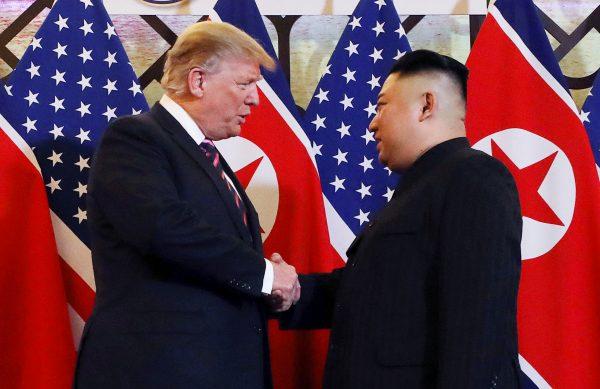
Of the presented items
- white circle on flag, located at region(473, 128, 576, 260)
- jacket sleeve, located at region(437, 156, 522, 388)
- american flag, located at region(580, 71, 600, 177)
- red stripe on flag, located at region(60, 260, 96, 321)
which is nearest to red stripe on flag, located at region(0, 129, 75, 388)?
red stripe on flag, located at region(60, 260, 96, 321)

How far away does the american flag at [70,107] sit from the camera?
235 centimetres

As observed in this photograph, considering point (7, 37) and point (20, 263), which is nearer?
point (20, 263)

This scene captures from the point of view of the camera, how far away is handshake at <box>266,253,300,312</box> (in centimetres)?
180

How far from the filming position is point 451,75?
1.77m

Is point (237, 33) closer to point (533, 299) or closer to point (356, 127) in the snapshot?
point (356, 127)

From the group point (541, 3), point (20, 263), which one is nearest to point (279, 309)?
point (20, 263)

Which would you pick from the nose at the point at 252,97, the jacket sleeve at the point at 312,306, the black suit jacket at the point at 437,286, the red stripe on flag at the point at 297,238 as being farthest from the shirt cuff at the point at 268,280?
the red stripe on flag at the point at 297,238

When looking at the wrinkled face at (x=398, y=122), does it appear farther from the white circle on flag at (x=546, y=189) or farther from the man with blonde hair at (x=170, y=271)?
the white circle on flag at (x=546, y=189)

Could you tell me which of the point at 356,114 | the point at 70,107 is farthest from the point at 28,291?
the point at 356,114

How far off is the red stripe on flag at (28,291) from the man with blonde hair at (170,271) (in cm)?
54

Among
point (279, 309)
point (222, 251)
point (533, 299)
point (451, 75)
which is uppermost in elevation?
point (451, 75)

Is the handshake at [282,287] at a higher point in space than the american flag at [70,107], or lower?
lower

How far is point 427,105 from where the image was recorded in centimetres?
177

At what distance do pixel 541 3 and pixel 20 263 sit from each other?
1.87 m
